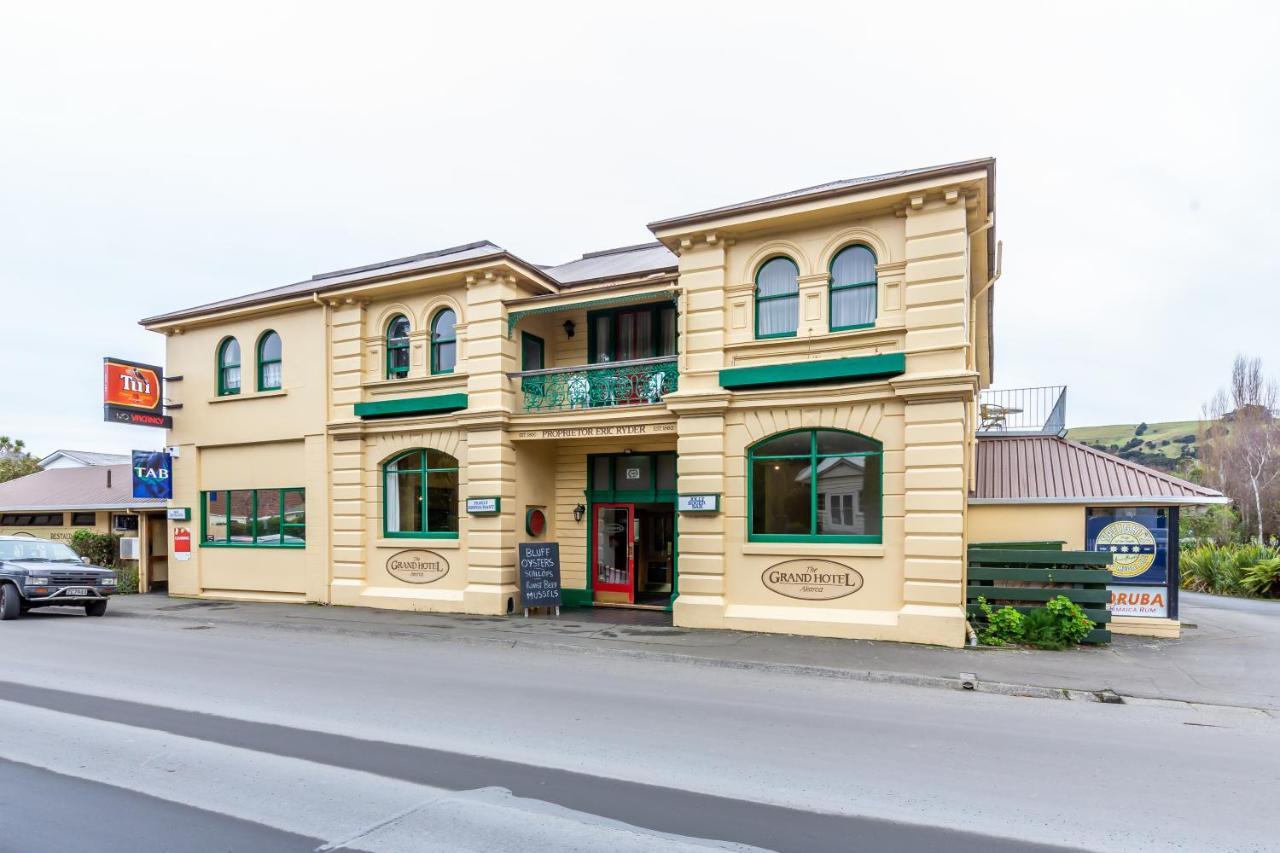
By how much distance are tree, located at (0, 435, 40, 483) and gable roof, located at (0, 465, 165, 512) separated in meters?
10.5

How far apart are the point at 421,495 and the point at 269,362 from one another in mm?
5316

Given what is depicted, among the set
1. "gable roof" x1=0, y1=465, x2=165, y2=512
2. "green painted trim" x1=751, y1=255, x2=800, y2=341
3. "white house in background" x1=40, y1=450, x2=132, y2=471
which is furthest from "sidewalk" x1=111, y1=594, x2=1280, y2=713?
"white house in background" x1=40, y1=450, x2=132, y2=471

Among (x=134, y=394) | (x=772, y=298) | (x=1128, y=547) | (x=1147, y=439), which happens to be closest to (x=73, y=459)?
(x=134, y=394)

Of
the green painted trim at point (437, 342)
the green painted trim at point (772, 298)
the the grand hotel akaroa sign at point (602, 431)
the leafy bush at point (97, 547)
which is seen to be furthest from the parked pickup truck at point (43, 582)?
the green painted trim at point (772, 298)

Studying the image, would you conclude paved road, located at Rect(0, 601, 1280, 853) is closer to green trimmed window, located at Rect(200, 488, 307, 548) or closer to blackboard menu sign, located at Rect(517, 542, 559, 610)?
blackboard menu sign, located at Rect(517, 542, 559, 610)

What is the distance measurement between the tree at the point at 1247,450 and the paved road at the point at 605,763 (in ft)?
118

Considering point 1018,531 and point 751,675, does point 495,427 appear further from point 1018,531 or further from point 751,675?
point 1018,531

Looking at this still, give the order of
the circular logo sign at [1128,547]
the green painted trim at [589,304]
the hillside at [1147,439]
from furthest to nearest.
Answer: the hillside at [1147,439] < the green painted trim at [589,304] < the circular logo sign at [1128,547]

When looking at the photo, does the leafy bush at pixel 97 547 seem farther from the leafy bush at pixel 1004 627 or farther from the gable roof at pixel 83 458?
the leafy bush at pixel 1004 627

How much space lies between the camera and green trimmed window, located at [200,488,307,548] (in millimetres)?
17578

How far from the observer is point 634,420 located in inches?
558

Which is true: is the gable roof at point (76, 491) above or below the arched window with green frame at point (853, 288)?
below

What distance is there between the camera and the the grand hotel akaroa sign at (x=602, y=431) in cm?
1402

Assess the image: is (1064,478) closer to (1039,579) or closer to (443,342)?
(1039,579)
